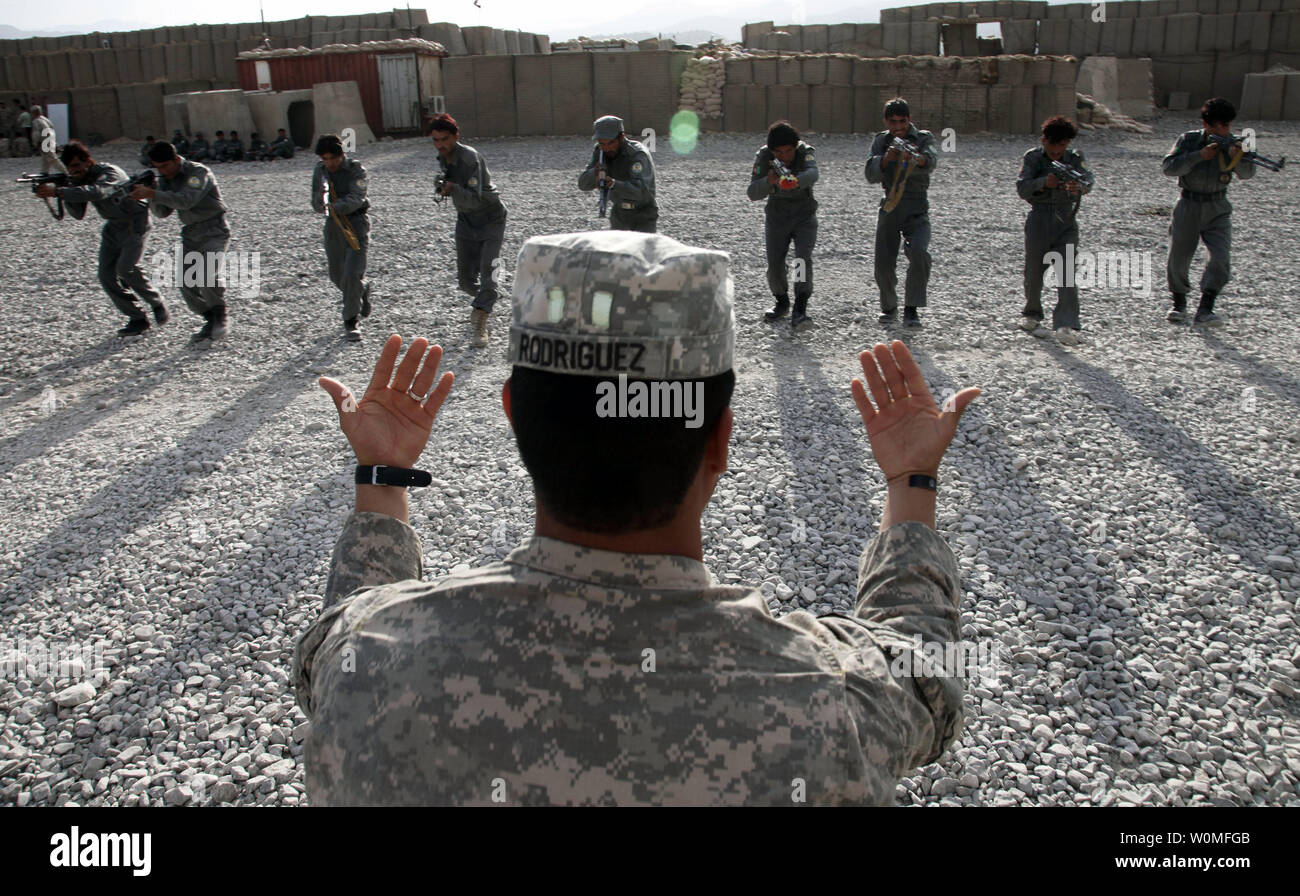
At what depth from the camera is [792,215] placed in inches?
305

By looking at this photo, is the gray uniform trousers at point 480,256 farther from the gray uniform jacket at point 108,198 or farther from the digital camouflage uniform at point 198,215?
the gray uniform jacket at point 108,198

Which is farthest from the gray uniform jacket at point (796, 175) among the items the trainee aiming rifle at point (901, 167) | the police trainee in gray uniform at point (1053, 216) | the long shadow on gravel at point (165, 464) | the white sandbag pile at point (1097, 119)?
the white sandbag pile at point (1097, 119)

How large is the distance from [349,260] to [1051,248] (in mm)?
5828

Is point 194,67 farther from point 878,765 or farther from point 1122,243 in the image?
point 878,765

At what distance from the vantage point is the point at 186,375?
289 inches

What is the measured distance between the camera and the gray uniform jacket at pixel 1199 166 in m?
7.33

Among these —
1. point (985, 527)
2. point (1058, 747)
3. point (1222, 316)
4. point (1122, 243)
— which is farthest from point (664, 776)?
point (1122, 243)

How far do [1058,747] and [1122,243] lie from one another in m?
9.54

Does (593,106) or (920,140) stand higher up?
(593,106)

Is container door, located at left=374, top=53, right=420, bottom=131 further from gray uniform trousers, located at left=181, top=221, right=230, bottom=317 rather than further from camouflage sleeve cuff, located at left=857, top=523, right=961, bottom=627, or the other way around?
camouflage sleeve cuff, located at left=857, top=523, right=961, bottom=627

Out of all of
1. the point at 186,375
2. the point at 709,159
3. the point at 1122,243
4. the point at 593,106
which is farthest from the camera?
the point at 593,106

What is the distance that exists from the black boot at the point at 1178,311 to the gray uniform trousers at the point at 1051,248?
1.04 m

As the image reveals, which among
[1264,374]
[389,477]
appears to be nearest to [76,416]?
[389,477]
